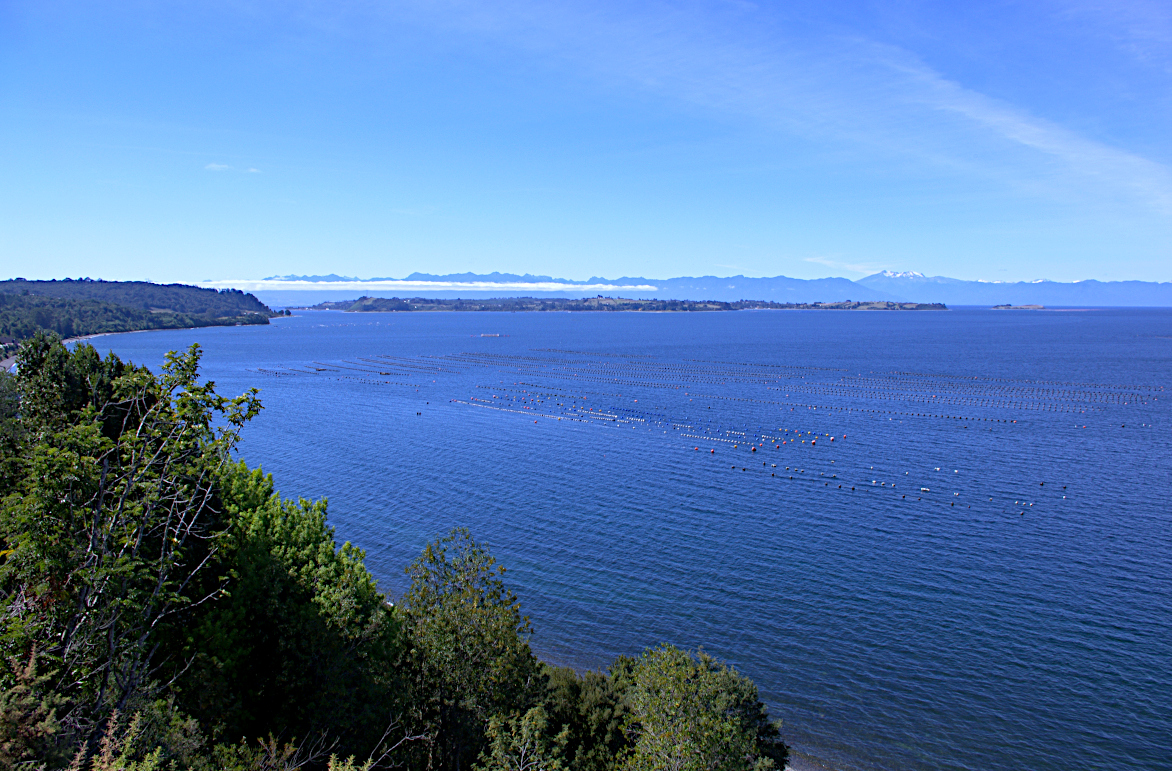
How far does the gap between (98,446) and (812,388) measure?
407 ft

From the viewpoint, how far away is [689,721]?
19.4 metres

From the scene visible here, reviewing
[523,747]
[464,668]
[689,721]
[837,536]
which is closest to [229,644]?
[464,668]

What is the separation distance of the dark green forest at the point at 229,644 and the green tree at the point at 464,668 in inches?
2.7

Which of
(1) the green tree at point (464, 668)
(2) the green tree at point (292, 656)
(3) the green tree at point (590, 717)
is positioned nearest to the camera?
(2) the green tree at point (292, 656)

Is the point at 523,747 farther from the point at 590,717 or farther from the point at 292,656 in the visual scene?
the point at 292,656

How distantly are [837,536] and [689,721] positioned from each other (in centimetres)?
3506

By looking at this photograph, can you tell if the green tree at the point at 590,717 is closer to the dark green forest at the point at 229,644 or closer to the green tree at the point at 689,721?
the dark green forest at the point at 229,644

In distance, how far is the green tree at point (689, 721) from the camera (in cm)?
1864

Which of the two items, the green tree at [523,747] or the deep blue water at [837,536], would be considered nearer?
the green tree at [523,747]

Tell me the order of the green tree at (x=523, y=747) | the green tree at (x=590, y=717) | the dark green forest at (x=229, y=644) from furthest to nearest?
the green tree at (x=590, y=717) < the green tree at (x=523, y=747) < the dark green forest at (x=229, y=644)

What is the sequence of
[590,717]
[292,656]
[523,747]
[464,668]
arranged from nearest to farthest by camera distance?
[523,747]
[464,668]
[292,656]
[590,717]

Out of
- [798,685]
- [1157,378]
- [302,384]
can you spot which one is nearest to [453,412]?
[302,384]

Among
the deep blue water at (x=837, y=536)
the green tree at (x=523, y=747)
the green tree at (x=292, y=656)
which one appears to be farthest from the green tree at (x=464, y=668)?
the deep blue water at (x=837, y=536)

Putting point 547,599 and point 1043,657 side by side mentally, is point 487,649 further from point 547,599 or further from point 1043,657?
point 1043,657
